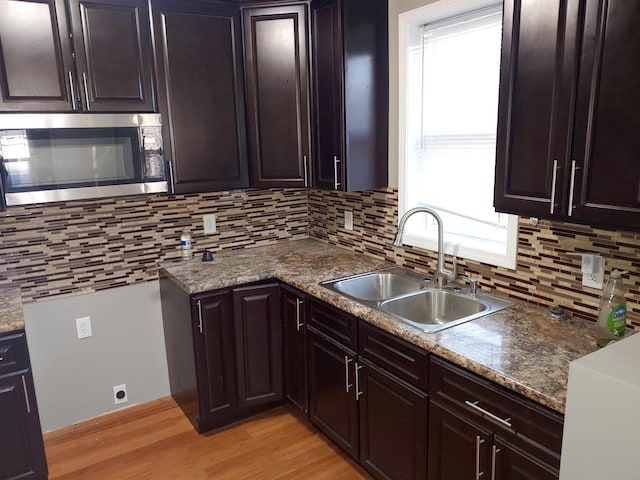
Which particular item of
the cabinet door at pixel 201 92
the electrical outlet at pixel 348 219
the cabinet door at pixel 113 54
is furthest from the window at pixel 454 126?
the cabinet door at pixel 113 54

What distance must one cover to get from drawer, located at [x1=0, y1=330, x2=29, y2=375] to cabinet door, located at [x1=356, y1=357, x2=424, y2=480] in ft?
4.75

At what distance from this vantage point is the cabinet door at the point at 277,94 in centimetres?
264

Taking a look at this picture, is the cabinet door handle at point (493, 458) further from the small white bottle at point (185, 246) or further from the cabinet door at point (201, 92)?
the small white bottle at point (185, 246)

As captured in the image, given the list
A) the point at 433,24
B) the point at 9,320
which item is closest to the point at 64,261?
the point at 9,320

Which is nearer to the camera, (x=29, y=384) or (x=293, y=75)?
(x=29, y=384)

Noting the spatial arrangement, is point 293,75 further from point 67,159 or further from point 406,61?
point 67,159

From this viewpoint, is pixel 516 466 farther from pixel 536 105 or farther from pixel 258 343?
pixel 258 343

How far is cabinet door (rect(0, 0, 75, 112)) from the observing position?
2061 mm

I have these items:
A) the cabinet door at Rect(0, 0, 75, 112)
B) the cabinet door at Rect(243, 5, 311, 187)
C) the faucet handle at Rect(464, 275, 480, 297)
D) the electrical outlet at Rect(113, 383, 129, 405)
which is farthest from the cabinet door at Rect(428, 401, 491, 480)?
the cabinet door at Rect(0, 0, 75, 112)

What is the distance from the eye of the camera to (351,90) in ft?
8.02

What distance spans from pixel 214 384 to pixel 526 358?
166 cm

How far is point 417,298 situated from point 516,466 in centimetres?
91

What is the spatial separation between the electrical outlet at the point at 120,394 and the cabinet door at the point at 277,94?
4.75ft

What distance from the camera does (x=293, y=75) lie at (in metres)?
2.68
